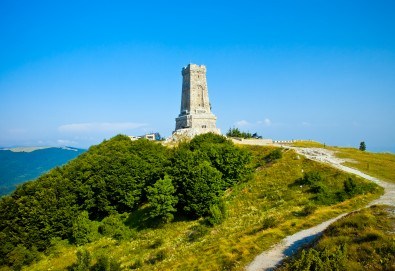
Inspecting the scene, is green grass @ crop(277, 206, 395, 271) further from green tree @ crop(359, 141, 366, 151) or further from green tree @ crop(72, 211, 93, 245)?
green tree @ crop(359, 141, 366, 151)

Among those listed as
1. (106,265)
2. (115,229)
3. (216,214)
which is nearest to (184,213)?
(216,214)

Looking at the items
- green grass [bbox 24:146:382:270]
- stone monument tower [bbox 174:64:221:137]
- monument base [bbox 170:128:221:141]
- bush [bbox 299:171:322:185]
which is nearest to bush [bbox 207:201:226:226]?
green grass [bbox 24:146:382:270]

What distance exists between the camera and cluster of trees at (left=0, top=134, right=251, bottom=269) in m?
46.3

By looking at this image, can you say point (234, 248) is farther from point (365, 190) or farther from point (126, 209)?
point (126, 209)

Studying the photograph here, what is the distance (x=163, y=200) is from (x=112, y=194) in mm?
13632

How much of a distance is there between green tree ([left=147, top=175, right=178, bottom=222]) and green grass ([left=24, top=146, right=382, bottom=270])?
7.19 ft

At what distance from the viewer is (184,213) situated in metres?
49.2

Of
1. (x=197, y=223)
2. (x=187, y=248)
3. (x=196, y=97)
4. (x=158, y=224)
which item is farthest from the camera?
(x=196, y=97)

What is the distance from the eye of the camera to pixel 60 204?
53.2 meters

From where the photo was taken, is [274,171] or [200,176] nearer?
[200,176]

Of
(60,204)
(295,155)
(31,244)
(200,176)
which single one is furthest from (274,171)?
(31,244)

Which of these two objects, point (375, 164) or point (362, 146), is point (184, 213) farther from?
point (362, 146)

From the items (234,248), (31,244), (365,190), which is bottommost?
(31,244)

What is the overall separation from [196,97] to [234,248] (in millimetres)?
66381
